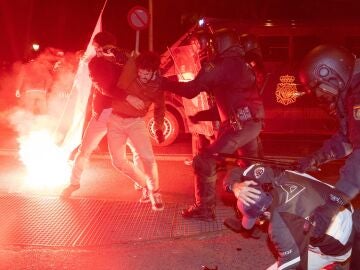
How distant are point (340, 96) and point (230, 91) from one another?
1.81m

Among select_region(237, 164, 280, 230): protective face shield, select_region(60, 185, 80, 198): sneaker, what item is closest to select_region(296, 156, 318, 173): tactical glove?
select_region(237, 164, 280, 230): protective face shield

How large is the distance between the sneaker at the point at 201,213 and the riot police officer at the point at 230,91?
0.77m

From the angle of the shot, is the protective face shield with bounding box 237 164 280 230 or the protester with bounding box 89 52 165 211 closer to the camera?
the protective face shield with bounding box 237 164 280 230

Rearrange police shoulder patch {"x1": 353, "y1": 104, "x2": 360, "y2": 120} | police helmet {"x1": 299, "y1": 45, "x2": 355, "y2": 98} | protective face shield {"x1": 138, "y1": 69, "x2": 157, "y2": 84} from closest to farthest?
police shoulder patch {"x1": 353, "y1": 104, "x2": 360, "y2": 120}
police helmet {"x1": 299, "y1": 45, "x2": 355, "y2": 98}
protective face shield {"x1": 138, "y1": 69, "x2": 157, "y2": 84}

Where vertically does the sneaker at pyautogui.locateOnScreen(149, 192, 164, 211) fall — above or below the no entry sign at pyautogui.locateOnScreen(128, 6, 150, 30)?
below

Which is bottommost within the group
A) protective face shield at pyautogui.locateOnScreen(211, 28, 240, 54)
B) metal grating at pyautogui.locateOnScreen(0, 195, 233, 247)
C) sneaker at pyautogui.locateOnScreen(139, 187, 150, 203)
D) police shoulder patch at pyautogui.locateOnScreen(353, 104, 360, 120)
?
metal grating at pyautogui.locateOnScreen(0, 195, 233, 247)

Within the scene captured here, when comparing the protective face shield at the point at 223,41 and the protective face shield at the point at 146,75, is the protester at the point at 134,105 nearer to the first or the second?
the protective face shield at the point at 146,75

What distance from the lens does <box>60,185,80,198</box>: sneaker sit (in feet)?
21.3

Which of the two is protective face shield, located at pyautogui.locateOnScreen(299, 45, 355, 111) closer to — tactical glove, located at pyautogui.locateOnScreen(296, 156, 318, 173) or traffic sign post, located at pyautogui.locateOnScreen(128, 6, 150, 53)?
tactical glove, located at pyautogui.locateOnScreen(296, 156, 318, 173)

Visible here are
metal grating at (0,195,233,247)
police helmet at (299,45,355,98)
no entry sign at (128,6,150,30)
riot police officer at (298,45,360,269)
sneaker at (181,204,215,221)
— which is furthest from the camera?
no entry sign at (128,6,150,30)

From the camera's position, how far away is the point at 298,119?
33.7ft


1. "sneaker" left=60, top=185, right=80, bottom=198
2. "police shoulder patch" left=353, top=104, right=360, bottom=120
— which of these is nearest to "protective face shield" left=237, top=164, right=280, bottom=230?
"police shoulder patch" left=353, top=104, right=360, bottom=120

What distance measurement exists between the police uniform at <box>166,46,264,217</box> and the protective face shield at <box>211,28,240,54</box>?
0.04 metres

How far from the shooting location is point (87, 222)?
5754 mm
